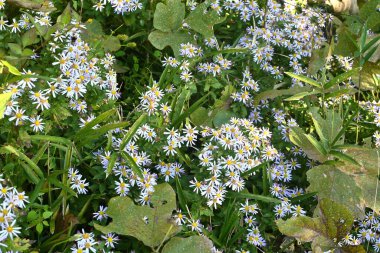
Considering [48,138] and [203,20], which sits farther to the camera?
[203,20]

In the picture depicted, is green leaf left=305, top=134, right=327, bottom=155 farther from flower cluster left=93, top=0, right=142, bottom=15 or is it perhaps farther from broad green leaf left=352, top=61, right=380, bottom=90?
flower cluster left=93, top=0, right=142, bottom=15

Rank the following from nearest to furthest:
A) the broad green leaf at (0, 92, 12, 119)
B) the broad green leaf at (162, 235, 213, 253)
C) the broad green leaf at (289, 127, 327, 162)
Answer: the broad green leaf at (0, 92, 12, 119) → the broad green leaf at (162, 235, 213, 253) → the broad green leaf at (289, 127, 327, 162)

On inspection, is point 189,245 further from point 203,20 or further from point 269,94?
point 203,20

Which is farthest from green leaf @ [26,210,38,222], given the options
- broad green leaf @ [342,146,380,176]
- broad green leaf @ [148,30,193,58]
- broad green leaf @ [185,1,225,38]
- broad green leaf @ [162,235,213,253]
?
broad green leaf @ [342,146,380,176]

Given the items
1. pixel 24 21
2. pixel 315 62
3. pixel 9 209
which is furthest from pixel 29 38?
pixel 315 62

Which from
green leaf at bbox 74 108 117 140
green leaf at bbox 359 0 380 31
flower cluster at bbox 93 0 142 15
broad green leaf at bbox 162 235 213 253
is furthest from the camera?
green leaf at bbox 359 0 380 31

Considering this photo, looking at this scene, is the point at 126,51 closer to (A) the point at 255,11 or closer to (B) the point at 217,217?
(A) the point at 255,11

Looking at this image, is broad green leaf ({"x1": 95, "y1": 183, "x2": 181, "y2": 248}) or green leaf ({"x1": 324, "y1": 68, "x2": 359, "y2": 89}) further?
green leaf ({"x1": 324, "y1": 68, "x2": 359, "y2": 89})
